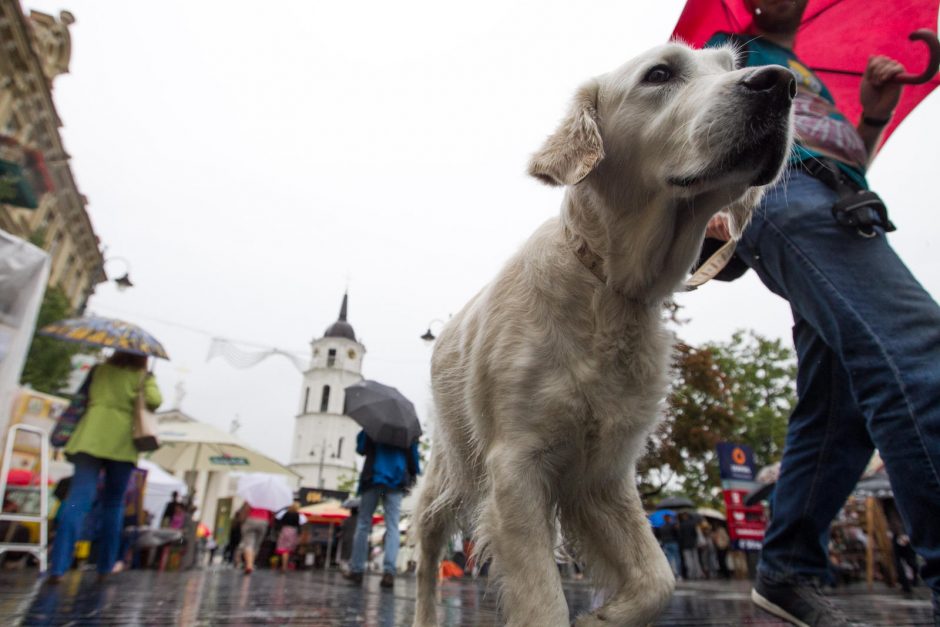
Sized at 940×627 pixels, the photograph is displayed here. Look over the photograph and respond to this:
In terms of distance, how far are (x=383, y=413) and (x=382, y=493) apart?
3.04 feet

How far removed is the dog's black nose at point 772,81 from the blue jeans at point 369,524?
6193 mm

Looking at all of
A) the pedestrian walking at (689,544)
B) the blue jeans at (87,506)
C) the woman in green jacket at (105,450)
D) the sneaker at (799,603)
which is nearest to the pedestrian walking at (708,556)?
the pedestrian walking at (689,544)

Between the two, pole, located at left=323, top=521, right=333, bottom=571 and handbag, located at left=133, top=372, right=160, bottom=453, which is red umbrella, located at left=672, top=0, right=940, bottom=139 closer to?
handbag, located at left=133, top=372, right=160, bottom=453

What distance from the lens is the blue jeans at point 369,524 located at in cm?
721

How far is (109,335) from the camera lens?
6543mm

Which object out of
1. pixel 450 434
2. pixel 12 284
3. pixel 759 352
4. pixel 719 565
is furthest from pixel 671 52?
pixel 759 352

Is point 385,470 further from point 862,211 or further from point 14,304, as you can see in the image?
point 862,211

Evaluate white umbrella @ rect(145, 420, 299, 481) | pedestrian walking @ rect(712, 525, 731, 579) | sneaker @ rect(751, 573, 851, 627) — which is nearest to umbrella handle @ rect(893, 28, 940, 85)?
sneaker @ rect(751, 573, 851, 627)

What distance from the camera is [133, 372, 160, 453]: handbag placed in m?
5.77

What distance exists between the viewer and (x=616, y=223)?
208 centimetres

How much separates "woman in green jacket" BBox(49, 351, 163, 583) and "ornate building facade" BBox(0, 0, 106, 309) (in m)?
13.2

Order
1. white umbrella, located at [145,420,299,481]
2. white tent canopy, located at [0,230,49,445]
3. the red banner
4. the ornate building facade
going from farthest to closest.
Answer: the ornate building facade
white umbrella, located at [145,420,299,481]
the red banner
white tent canopy, located at [0,230,49,445]

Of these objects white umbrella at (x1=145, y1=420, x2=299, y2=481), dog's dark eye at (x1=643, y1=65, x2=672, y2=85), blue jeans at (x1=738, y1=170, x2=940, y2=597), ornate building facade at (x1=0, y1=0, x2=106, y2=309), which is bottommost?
blue jeans at (x1=738, y1=170, x2=940, y2=597)

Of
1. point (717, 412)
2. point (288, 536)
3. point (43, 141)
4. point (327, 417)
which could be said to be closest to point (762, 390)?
point (717, 412)
